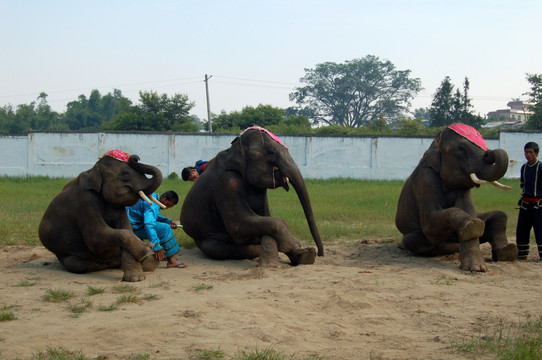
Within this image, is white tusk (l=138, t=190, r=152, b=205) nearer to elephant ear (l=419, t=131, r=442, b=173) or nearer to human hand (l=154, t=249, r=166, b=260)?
human hand (l=154, t=249, r=166, b=260)

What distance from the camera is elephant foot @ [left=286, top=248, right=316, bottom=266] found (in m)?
7.98

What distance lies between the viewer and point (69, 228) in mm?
7590

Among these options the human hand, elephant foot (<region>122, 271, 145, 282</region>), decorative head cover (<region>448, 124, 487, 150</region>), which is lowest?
elephant foot (<region>122, 271, 145, 282</region>)

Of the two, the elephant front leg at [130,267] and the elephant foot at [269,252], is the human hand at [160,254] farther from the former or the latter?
the elephant foot at [269,252]

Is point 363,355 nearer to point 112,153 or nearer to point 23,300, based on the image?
point 23,300

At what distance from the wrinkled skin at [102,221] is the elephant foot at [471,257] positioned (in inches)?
144

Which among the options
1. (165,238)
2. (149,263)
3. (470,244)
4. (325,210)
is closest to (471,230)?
(470,244)

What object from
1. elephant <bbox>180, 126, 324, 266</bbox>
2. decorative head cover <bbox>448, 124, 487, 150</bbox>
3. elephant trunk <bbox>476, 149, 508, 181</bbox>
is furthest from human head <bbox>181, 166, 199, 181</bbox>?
elephant trunk <bbox>476, 149, 508, 181</bbox>

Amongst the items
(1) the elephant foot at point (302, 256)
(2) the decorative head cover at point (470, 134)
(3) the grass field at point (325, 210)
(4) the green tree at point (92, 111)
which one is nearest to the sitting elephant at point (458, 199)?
(2) the decorative head cover at point (470, 134)

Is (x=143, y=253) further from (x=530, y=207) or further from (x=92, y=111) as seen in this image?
(x=92, y=111)

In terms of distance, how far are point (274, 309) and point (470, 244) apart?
3252 mm

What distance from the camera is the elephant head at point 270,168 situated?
8.19 metres

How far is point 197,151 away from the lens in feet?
91.9

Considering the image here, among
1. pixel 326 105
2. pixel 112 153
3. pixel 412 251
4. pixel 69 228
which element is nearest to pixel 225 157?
pixel 112 153
